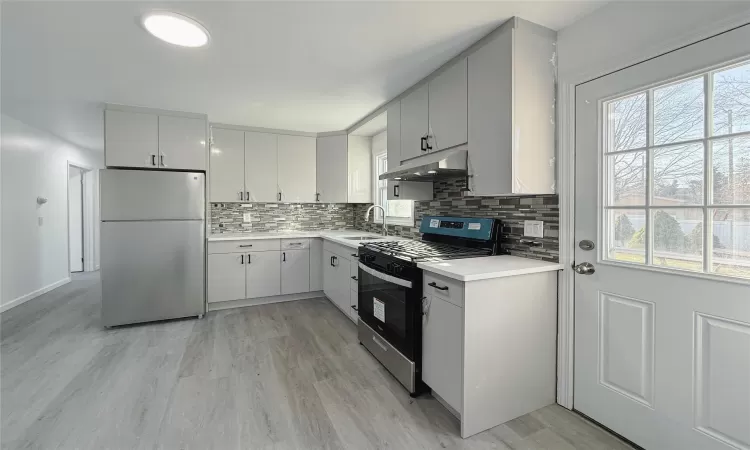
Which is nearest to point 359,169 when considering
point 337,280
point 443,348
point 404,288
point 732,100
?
point 337,280

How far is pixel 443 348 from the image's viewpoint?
1.75 m

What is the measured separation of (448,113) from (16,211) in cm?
512

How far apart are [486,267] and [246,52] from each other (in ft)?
6.59

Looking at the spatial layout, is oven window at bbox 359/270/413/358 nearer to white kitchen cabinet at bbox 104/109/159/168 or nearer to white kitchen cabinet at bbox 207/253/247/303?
white kitchen cabinet at bbox 207/253/247/303

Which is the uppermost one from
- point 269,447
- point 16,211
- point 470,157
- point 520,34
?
point 520,34

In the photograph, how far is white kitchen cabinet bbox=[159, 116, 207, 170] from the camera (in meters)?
3.31

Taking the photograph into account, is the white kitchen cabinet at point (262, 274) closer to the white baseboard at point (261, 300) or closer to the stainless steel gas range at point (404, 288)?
the white baseboard at point (261, 300)

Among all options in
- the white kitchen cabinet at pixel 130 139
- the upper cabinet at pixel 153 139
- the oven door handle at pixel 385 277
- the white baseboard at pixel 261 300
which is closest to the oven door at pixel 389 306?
the oven door handle at pixel 385 277

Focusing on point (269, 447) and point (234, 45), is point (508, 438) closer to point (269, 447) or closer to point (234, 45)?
point (269, 447)

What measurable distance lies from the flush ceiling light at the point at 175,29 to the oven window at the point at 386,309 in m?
1.89

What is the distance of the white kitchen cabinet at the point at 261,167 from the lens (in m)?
3.97

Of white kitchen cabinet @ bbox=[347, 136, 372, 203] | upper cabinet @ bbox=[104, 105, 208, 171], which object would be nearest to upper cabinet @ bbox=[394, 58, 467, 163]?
white kitchen cabinet @ bbox=[347, 136, 372, 203]

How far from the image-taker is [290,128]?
13.3ft

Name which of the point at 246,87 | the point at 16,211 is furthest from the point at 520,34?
the point at 16,211
